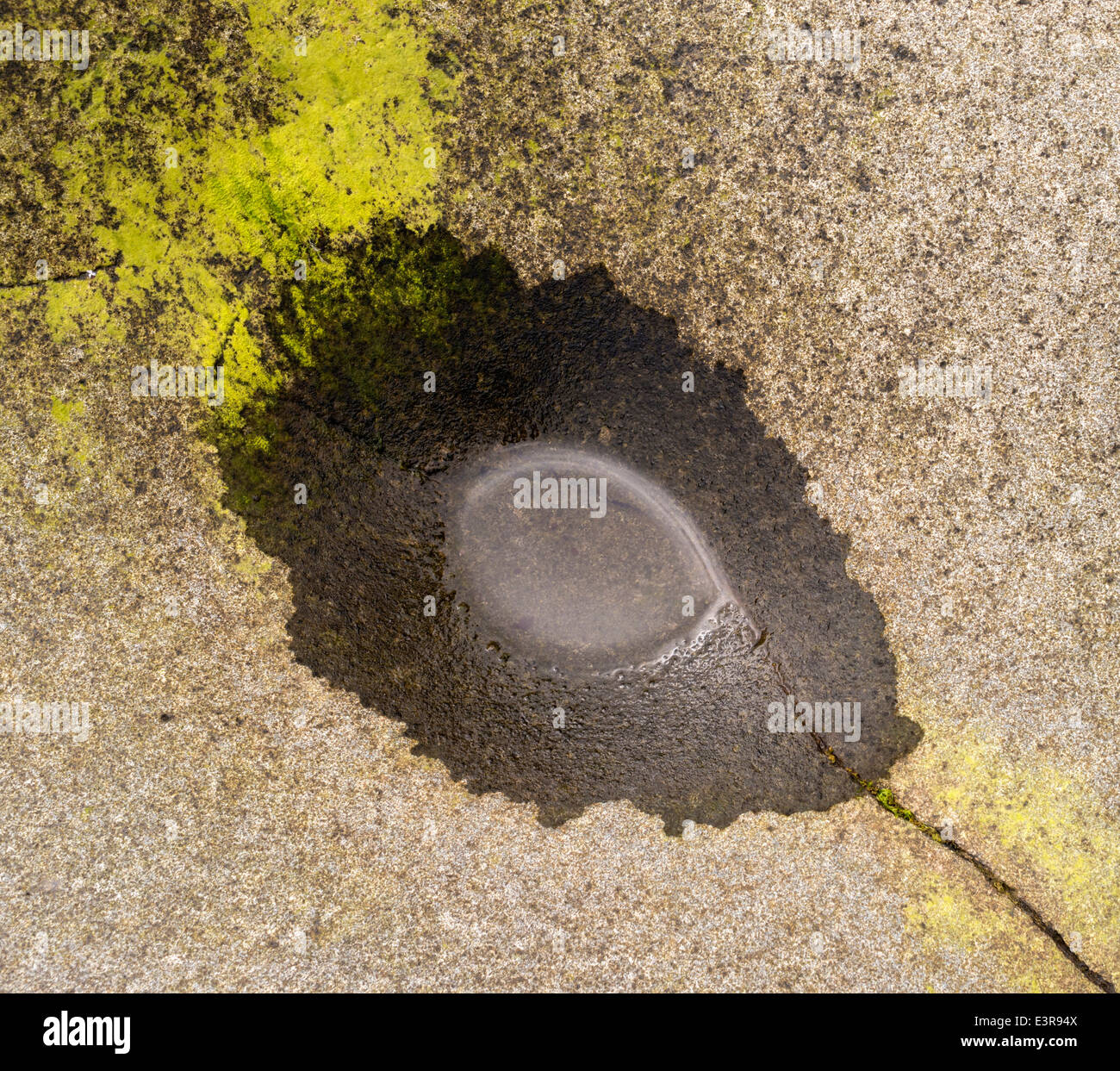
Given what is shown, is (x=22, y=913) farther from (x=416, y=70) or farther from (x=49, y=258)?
(x=416, y=70)

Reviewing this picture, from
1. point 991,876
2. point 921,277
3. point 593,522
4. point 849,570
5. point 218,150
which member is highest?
point 218,150

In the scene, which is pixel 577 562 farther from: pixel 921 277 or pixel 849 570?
pixel 921 277

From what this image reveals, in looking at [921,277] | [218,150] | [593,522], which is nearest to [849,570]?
[593,522]

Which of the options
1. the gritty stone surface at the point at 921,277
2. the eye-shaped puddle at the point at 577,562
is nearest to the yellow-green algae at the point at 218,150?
the gritty stone surface at the point at 921,277

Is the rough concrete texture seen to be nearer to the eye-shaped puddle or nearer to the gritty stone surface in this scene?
the gritty stone surface

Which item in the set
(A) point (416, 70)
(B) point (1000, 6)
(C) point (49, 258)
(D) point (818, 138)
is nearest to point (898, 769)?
(D) point (818, 138)

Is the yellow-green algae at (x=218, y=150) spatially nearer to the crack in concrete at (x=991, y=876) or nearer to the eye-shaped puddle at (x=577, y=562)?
the eye-shaped puddle at (x=577, y=562)

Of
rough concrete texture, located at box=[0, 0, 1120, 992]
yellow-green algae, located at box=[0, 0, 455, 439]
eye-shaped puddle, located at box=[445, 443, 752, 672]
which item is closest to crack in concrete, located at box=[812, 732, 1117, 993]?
rough concrete texture, located at box=[0, 0, 1120, 992]
